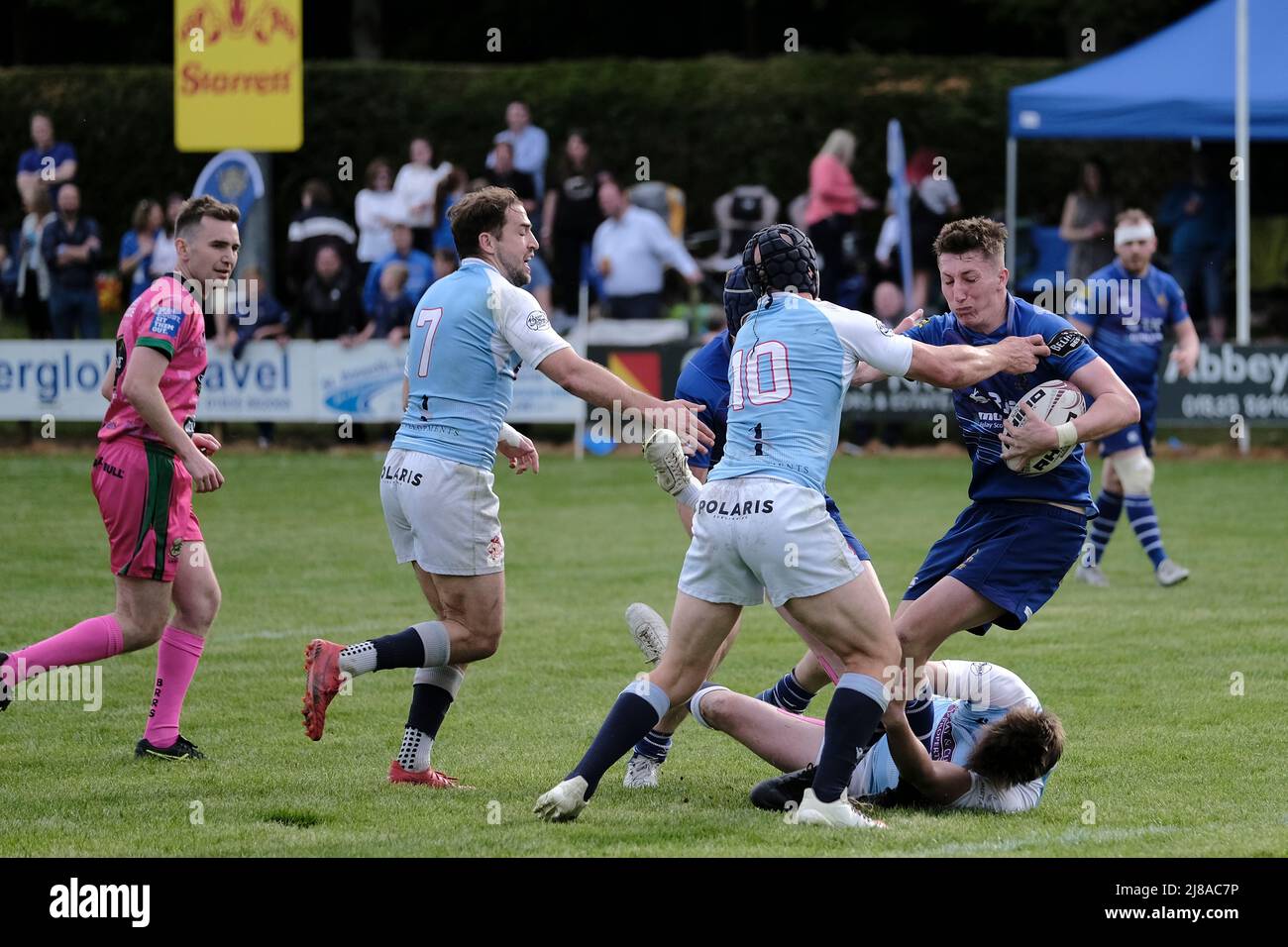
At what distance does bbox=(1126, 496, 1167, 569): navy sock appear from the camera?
1185 cm

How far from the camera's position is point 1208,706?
8039 millimetres

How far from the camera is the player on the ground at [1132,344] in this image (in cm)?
1188

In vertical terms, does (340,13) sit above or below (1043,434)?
above

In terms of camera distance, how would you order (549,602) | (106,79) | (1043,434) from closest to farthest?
1. (1043,434)
2. (549,602)
3. (106,79)

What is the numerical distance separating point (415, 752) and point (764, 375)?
2.00 m

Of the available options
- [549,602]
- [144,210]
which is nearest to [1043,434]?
[549,602]

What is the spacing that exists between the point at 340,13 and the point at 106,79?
704 cm

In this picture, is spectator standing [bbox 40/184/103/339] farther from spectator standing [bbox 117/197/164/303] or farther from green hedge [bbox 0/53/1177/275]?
green hedge [bbox 0/53/1177/275]

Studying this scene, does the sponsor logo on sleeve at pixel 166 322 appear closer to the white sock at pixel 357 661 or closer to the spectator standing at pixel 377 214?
the white sock at pixel 357 661

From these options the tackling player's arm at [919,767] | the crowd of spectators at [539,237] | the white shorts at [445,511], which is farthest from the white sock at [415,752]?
the crowd of spectators at [539,237]

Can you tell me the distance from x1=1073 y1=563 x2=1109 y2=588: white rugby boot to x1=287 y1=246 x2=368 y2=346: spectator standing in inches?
362

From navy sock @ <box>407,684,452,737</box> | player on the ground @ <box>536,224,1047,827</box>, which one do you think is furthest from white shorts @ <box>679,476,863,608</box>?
navy sock @ <box>407,684,452,737</box>

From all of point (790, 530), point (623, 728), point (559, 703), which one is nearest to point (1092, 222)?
point (559, 703)
